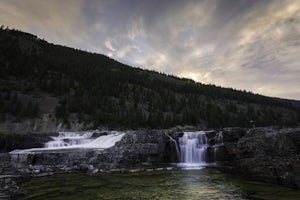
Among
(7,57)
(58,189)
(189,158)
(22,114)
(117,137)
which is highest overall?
(7,57)

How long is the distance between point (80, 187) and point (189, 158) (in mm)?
14492

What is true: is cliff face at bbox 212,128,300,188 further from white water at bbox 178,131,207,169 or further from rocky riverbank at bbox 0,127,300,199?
white water at bbox 178,131,207,169

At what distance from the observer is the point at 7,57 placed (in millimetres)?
88062

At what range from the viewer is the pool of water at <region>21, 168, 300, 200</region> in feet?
45.9

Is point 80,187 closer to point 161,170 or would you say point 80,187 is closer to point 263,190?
point 161,170

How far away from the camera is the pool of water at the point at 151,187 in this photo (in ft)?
45.9

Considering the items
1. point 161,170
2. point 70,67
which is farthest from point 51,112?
point 161,170

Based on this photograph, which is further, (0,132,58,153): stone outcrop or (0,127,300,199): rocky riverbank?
(0,132,58,153): stone outcrop

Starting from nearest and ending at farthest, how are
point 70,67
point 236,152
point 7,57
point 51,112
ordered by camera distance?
point 236,152
point 51,112
point 7,57
point 70,67

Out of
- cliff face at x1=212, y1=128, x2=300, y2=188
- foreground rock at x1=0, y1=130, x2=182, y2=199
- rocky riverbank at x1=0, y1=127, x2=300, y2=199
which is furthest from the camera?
foreground rock at x1=0, y1=130, x2=182, y2=199

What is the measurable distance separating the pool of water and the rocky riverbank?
124cm

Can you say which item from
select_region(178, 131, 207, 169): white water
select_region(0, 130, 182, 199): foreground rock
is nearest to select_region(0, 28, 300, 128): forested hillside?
select_region(0, 130, 182, 199): foreground rock

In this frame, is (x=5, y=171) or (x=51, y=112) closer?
(x=5, y=171)

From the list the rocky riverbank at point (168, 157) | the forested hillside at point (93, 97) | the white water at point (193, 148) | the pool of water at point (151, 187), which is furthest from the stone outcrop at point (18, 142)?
the forested hillside at point (93, 97)
